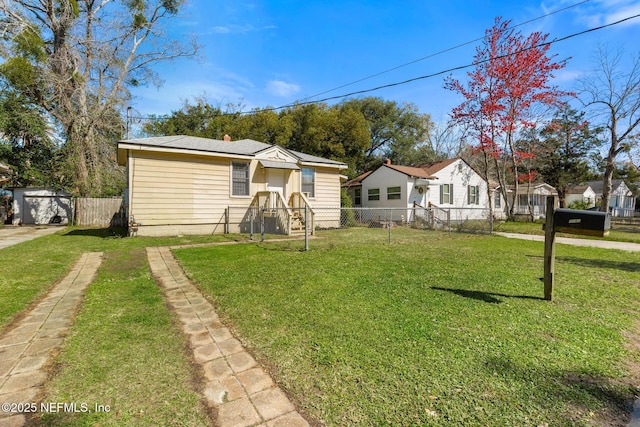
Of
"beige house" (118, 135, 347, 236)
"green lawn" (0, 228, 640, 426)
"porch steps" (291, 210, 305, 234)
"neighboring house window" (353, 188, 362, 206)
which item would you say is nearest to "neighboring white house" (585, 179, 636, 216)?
"neighboring house window" (353, 188, 362, 206)

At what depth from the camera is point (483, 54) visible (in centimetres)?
1800

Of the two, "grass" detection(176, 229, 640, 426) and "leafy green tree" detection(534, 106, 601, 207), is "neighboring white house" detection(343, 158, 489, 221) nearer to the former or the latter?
"leafy green tree" detection(534, 106, 601, 207)

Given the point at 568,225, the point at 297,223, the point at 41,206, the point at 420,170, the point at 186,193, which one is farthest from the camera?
the point at 420,170

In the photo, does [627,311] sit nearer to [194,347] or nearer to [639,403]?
[639,403]

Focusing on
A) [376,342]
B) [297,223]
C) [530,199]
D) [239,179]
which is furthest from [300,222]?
[530,199]

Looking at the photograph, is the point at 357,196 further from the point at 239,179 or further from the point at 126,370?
the point at 126,370

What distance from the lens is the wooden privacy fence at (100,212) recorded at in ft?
48.6

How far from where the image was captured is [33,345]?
261cm

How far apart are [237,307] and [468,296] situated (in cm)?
310

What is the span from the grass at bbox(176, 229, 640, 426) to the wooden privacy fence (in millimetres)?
12440

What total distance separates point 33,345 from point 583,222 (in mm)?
5778

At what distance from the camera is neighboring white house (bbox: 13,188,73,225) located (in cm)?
1641

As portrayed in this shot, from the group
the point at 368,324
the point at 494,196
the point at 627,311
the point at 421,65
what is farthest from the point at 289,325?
the point at 494,196

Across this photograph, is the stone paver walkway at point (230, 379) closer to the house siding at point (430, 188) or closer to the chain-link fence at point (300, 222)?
the chain-link fence at point (300, 222)
